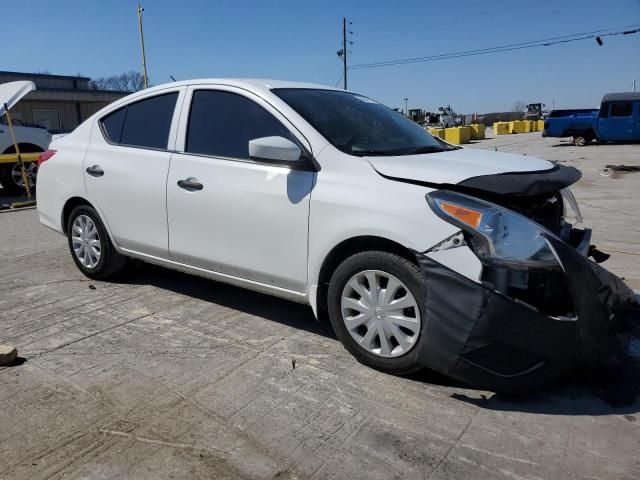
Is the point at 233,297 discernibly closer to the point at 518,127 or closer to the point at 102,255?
the point at 102,255

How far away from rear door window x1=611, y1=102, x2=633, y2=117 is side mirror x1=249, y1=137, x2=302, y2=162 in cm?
2601

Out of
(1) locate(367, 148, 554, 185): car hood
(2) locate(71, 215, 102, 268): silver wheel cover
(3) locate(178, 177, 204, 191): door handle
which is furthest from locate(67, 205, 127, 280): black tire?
(1) locate(367, 148, 554, 185): car hood

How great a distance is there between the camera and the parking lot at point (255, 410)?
2332 millimetres

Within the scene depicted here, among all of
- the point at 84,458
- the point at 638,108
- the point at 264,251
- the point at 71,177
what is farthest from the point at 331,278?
the point at 638,108

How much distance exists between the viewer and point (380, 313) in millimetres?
3025

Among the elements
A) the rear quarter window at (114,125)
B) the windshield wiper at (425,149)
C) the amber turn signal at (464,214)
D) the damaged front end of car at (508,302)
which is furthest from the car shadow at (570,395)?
the rear quarter window at (114,125)

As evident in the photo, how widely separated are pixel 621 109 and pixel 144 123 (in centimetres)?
2611

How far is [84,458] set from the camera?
7.80 feet

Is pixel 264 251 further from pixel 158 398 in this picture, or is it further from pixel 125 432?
pixel 125 432

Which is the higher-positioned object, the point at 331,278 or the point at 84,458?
the point at 331,278

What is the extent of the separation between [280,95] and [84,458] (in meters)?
2.44

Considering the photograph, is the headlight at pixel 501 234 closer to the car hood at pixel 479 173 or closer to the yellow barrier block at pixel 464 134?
the car hood at pixel 479 173

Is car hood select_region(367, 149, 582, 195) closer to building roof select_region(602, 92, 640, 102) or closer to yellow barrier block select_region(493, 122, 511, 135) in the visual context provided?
building roof select_region(602, 92, 640, 102)

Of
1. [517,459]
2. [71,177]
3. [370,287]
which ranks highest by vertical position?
[71,177]
